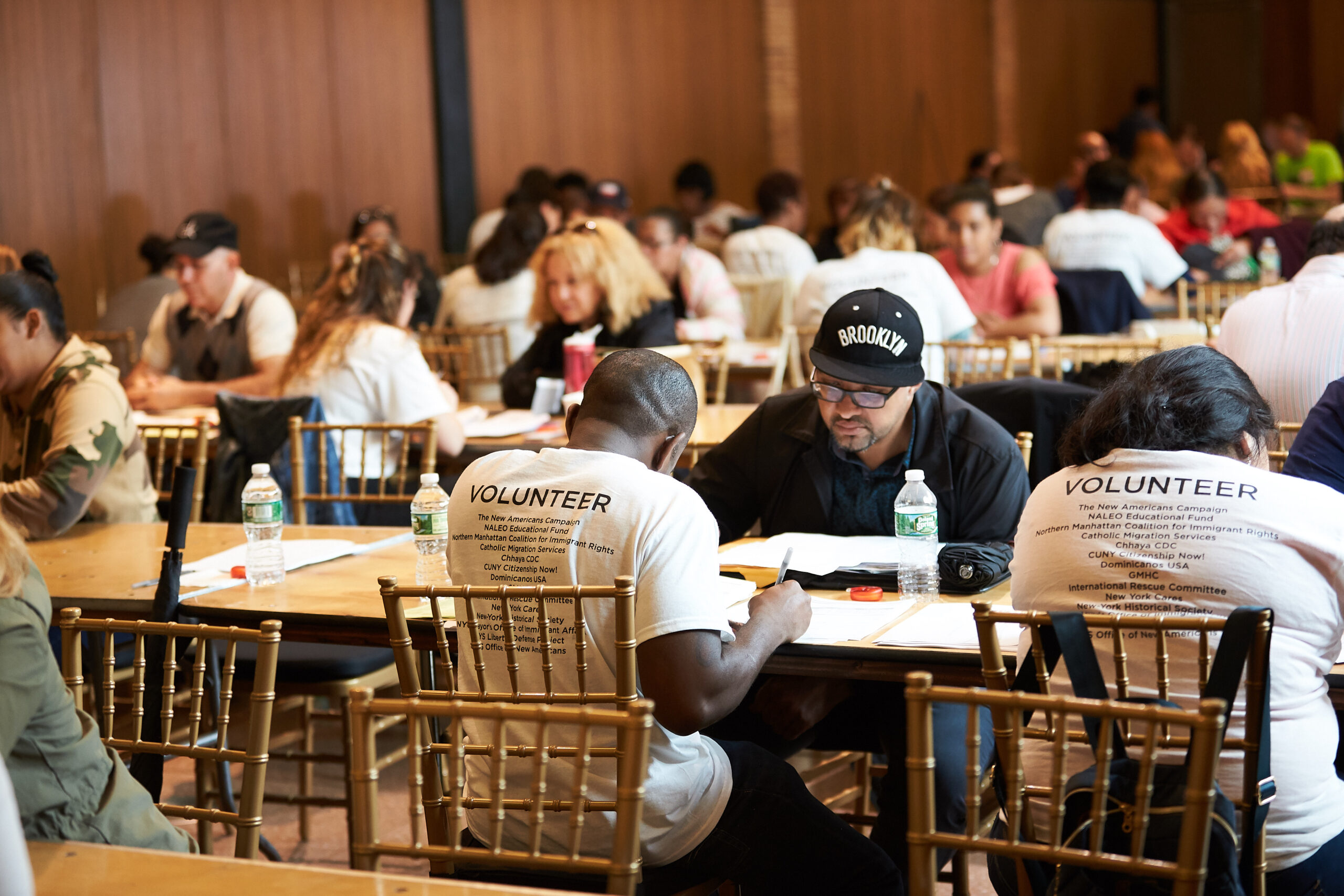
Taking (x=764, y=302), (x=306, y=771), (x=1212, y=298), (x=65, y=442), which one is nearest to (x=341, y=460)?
(x=65, y=442)

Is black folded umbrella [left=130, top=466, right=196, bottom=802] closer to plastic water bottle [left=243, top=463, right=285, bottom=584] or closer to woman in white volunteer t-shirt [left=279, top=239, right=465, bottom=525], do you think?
plastic water bottle [left=243, top=463, right=285, bottom=584]

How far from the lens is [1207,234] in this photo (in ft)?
24.5

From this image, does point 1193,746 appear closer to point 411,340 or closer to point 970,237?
point 411,340

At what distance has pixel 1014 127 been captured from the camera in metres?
14.2

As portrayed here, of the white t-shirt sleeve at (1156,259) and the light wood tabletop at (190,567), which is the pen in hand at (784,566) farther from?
the white t-shirt sleeve at (1156,259)

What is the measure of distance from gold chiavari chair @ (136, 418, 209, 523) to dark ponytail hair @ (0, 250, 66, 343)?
344mm

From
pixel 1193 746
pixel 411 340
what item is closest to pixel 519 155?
pixel 411 340

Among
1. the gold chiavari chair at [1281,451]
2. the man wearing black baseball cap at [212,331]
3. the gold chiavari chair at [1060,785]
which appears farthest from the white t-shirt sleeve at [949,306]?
the gold chiavari chair at [1060,785]

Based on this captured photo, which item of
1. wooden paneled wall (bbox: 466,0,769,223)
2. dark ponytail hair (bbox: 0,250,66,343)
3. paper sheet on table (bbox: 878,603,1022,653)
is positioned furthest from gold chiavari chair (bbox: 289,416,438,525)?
wooden paneled wall (bbox: 466,0,769,223)

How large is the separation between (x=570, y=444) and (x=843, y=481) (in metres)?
0.94

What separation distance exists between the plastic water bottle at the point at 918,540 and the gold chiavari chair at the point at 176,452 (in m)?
1.75

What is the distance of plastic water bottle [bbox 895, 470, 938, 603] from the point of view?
8.43 ft

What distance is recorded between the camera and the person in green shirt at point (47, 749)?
1.58m

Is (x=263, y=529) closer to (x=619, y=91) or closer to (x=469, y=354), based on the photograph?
(x=469, y=354)
